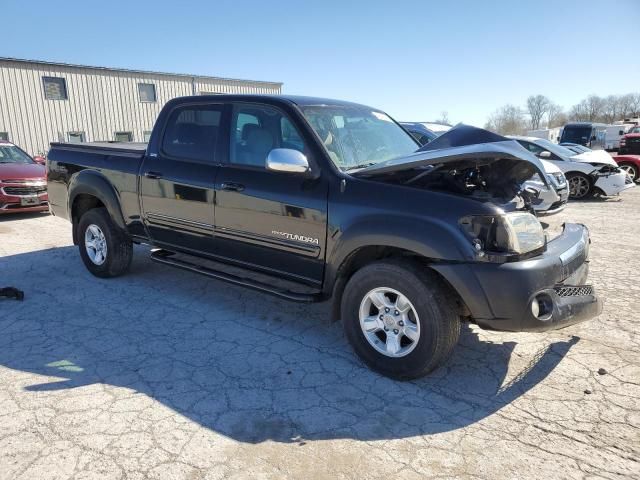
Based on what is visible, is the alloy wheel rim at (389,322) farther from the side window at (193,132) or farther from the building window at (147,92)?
the building window at (147,92)

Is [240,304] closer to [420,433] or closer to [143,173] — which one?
[143,173]

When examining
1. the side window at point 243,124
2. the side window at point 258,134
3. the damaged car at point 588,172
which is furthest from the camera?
the damaged car at point 588,172

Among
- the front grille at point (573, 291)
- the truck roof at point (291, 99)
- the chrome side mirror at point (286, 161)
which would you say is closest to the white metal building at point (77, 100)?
the truck roof at point (291, 99)

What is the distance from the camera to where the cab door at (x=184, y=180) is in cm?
433

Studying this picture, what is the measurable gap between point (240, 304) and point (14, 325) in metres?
1.99

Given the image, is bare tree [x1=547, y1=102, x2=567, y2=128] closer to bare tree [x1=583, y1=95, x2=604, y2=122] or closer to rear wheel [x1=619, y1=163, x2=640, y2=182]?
bare tree [x1=583, y1=95, x2=604, y2=122]

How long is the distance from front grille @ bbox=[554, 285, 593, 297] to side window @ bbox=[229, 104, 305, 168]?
6.85 feet

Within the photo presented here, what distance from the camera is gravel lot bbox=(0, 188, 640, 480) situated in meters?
2.50

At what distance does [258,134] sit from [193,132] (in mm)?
841

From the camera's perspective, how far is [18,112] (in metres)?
21.5

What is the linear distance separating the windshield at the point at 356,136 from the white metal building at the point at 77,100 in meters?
22.1

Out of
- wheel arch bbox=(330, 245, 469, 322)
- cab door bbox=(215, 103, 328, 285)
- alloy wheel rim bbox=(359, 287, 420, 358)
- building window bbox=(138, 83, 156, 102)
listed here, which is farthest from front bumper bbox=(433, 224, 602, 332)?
building window bbox=(138, 83, 156, 102)

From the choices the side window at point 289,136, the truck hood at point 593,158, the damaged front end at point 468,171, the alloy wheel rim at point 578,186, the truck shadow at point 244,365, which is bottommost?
the truck shadow at point 244,365

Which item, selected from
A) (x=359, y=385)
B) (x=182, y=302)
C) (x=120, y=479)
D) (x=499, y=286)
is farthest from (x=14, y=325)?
(x=499, y=286)
